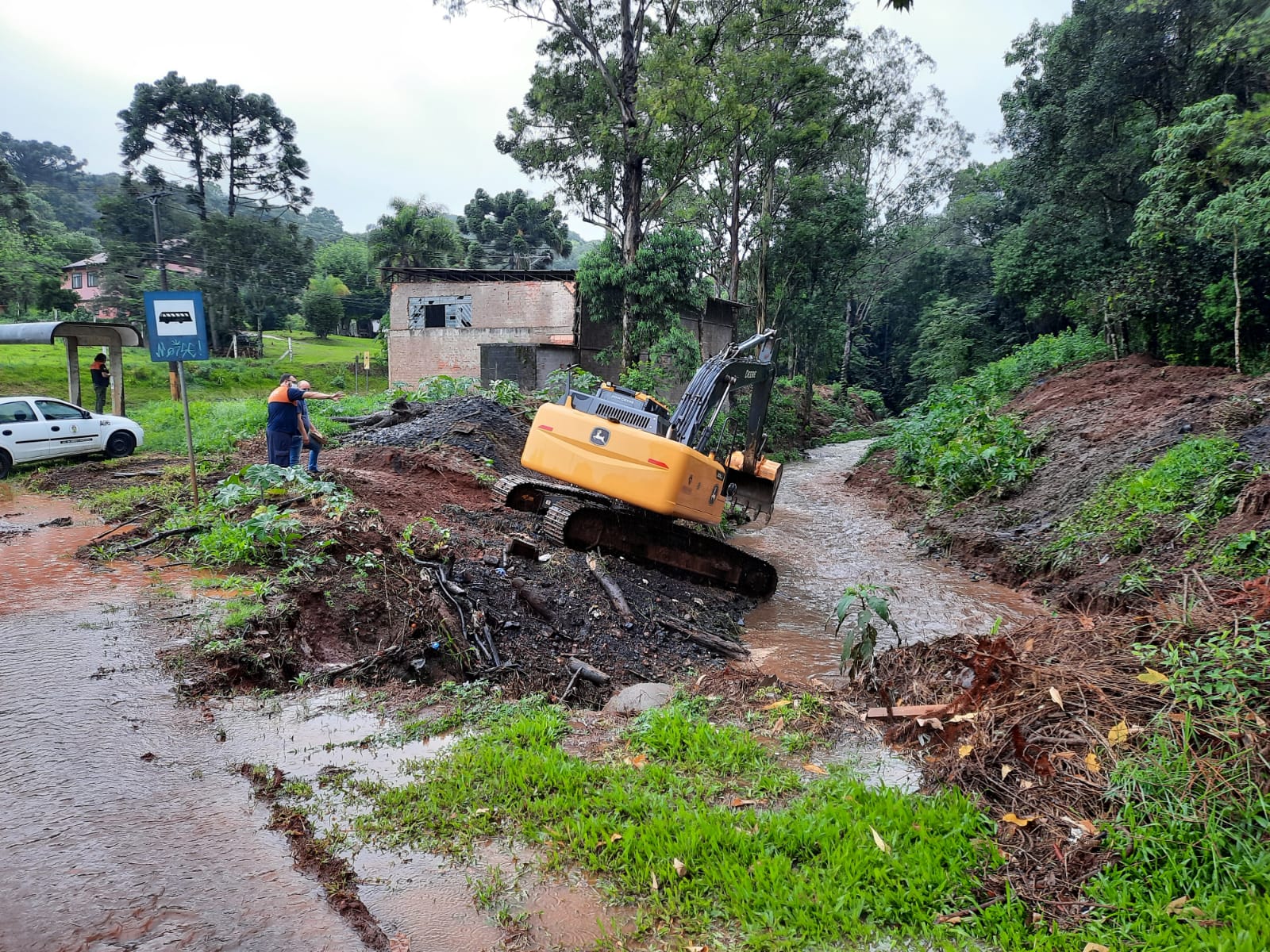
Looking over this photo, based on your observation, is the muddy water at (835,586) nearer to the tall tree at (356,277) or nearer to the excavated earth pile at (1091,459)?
the excavated earth pile at (1091,459)

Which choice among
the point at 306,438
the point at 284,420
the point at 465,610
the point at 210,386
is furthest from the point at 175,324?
the point at 210,386

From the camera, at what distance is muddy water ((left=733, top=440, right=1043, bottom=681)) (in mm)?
8188

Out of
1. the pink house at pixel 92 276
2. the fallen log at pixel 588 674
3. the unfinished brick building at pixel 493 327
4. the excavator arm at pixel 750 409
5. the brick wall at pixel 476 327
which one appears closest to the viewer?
the fallen log at pixel 588 674

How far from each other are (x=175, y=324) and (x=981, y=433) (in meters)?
14.9

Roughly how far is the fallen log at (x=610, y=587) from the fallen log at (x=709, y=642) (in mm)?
412

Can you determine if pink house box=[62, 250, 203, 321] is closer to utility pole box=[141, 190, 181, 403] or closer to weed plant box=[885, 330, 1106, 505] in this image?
utility pole box=[141, 190, 181, 403]

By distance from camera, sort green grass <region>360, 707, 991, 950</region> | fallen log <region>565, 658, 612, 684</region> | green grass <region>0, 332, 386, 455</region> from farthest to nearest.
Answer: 1. green grass <region>0, 332, 386, 455</region>
2. fallen log <region>565, 658, 612, 684</region>
3. green grass <region>360, 707, 991, 950</region>

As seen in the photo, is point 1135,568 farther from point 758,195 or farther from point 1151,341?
point 758,195

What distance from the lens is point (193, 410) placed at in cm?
2019

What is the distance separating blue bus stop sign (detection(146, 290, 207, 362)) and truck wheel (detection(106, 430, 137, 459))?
25.7 feet

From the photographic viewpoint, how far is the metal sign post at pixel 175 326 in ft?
26.1

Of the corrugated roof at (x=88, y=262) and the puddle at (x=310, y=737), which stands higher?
the corrugated roof at (x=88, y=262)

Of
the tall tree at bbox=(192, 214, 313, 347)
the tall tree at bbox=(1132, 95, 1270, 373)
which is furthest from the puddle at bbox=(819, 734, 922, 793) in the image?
the tall tree at bbox=(192, 214, 313, 347)

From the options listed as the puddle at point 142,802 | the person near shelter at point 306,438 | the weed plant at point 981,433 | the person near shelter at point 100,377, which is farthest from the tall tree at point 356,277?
the puddle at point 142,802
